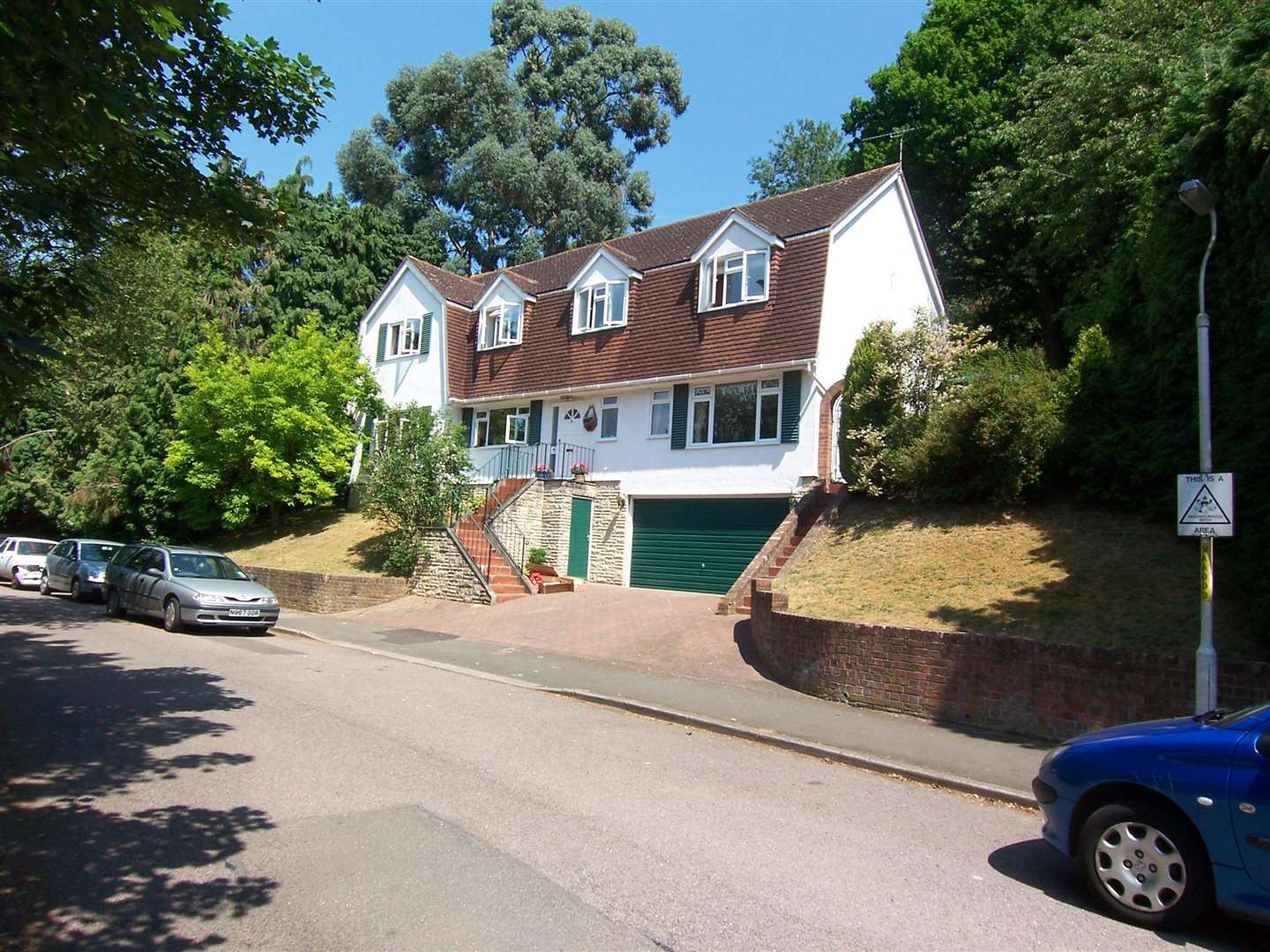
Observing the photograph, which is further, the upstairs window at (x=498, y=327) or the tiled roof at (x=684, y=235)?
the upstairs window at (x=498, y=327)

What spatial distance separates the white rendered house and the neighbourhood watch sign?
1118cm

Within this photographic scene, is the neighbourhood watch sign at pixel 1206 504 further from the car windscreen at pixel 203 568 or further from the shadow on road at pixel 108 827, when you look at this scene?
the car windscreen at pixel 203 568

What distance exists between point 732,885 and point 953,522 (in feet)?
35.4

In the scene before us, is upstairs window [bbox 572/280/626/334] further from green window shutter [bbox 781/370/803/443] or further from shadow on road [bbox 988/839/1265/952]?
shadow on road [bbox 988/839/1265/952]

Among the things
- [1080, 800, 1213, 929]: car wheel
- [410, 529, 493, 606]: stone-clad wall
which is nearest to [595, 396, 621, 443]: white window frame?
[410, 529, 493, 606]: stone-clad wall

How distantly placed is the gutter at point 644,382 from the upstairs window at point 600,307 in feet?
5.89

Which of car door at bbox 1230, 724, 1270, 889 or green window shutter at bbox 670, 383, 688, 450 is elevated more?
green window shutter at bbox 670, 383, 688, 450

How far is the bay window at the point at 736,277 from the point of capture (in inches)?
859

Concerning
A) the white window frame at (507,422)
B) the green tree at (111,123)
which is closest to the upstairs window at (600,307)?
the white window frame at (507,422)

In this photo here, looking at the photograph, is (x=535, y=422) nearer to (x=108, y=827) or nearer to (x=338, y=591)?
(x=338, y=591)

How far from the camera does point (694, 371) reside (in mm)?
22188

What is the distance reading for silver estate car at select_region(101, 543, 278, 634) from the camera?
16031mm

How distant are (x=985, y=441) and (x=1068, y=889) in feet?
32.7

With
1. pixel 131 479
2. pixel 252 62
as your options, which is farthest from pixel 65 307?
pixel 131 479
